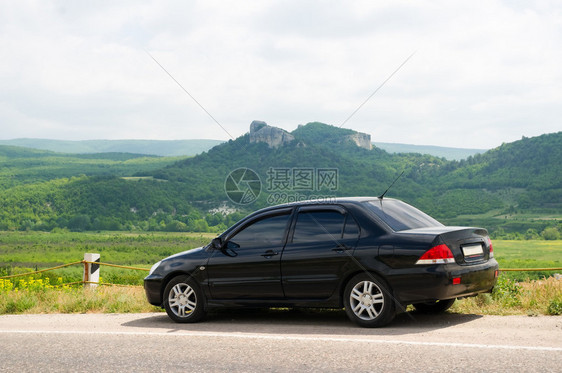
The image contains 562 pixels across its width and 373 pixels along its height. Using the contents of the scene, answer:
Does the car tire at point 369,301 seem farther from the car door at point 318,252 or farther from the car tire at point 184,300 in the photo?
the car tire at point 184,300

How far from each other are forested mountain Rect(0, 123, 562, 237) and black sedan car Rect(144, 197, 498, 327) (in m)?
121

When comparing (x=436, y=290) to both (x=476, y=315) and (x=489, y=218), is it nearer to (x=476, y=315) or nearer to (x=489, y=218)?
(x=476, y=315)

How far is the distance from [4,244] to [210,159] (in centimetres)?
6322

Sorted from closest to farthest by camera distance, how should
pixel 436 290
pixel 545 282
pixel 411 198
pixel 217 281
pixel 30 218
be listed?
pixel 436 290 < pixel 217 281 < pixel 545 282 < pixel 411 198 < pixel 30 218

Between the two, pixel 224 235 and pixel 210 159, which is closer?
pixel 224 235

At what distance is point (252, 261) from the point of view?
26.4 feet

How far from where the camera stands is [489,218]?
16738 cm

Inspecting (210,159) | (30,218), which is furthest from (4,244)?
(210,159)

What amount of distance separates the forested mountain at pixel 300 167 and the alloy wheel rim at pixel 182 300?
120814 millimetres

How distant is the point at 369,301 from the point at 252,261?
1670 mm

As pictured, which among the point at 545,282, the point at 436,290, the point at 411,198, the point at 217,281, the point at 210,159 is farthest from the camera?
the point at 210,159

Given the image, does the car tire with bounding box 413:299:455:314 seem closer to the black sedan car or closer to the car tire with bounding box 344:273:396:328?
the black sedan car

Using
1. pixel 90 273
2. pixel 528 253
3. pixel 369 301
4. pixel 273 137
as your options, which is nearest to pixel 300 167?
pixel 273 137
